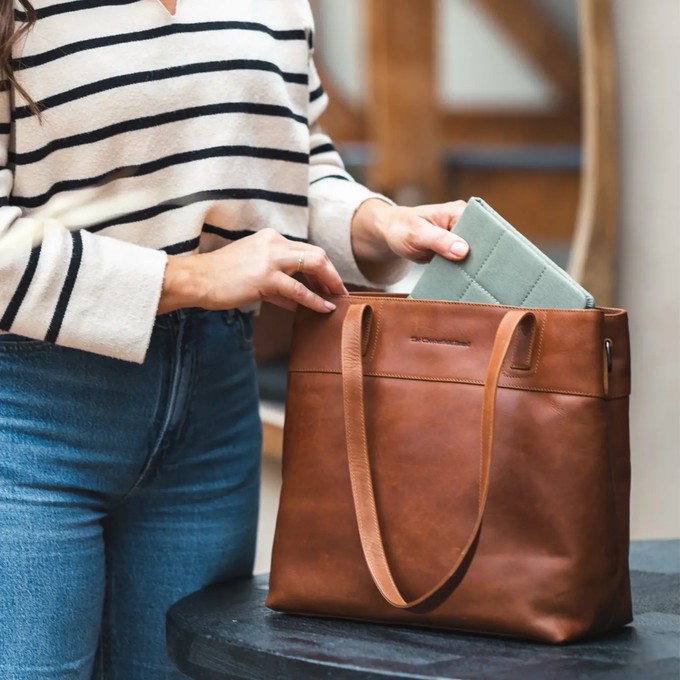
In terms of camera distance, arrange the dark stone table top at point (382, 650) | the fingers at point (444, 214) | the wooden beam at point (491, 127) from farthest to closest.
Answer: the wooden beam at point (491, 127) → the fingers at point (444, 214) → the dark stone table top at point (382, 650)

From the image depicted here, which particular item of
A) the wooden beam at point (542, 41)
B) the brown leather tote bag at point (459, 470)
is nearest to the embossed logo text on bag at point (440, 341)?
the brown leather tote bag at point (459, 470)

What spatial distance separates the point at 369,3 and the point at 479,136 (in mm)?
1806

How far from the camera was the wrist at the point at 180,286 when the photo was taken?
0.87 metres

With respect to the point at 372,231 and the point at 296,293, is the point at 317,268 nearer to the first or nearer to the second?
the point at 296,293

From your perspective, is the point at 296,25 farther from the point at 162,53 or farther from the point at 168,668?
the point at 168,668

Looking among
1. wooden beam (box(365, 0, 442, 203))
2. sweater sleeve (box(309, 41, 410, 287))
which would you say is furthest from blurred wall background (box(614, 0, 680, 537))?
wooden beam (box(365, 0, 442, 203))

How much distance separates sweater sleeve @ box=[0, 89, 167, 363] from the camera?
0.84 m

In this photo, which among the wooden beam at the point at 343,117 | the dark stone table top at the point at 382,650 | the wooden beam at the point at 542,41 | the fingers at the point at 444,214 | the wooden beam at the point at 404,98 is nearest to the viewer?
the dark stone table top at the point at 382,650

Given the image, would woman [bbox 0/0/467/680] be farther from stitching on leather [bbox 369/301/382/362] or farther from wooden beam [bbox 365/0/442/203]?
wooden beam [bbox 365/0/442/203]

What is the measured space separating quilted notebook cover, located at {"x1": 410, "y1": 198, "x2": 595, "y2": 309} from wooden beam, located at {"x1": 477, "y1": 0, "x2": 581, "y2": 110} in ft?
13.3

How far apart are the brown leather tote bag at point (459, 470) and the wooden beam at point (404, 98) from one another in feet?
9.43

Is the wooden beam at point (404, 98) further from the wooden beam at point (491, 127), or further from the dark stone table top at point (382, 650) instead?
the dark stone table top at point (382, 650)

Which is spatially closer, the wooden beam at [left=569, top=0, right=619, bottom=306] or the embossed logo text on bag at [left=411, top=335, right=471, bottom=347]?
the embossed logo text on bag at [left=411, top=335, right=471, bottom=347]

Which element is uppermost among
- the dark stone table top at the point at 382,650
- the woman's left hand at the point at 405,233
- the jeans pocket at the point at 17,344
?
the woman's left hand at the point at 405,233
